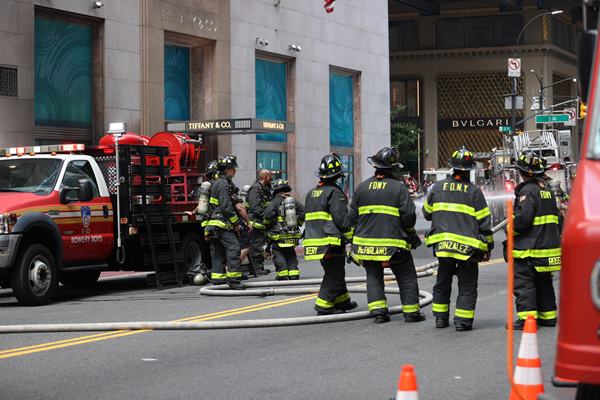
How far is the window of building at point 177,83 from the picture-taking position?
32.5m

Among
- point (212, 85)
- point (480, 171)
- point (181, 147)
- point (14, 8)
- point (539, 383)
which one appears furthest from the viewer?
point (480, 171)

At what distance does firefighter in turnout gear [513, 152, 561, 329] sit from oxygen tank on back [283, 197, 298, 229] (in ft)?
20.9

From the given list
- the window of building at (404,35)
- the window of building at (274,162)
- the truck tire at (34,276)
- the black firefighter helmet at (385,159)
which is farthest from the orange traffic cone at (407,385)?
the window of building at (404,35)

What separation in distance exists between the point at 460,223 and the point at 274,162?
26.4m

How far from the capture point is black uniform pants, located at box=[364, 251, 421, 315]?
11938 mm

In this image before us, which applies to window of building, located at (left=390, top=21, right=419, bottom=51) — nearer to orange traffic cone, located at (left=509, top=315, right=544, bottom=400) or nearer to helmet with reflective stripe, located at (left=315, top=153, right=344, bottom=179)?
helmet with reflective stripe, located at (left=315, top=153, right=344, bottom=179)

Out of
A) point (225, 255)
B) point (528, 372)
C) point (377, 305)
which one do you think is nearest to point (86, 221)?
point (225, 255)

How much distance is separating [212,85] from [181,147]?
44.8ft

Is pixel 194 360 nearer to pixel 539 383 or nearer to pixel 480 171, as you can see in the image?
pixel 539 383

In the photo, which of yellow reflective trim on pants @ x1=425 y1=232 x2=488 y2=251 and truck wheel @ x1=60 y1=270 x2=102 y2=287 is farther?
truck wheel @ x1=60 y1=270 x2=102 y2=287

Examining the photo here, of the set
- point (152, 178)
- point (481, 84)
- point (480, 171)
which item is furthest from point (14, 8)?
point (481, 84)

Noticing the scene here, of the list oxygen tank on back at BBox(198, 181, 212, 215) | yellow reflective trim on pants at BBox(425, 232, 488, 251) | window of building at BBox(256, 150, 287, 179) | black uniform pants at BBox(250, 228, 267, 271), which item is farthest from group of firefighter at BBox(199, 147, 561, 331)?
window of building at BBox(256, 150, 287, 179)

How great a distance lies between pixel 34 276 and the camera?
1462cm

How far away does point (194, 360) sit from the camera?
9641 millimetres
